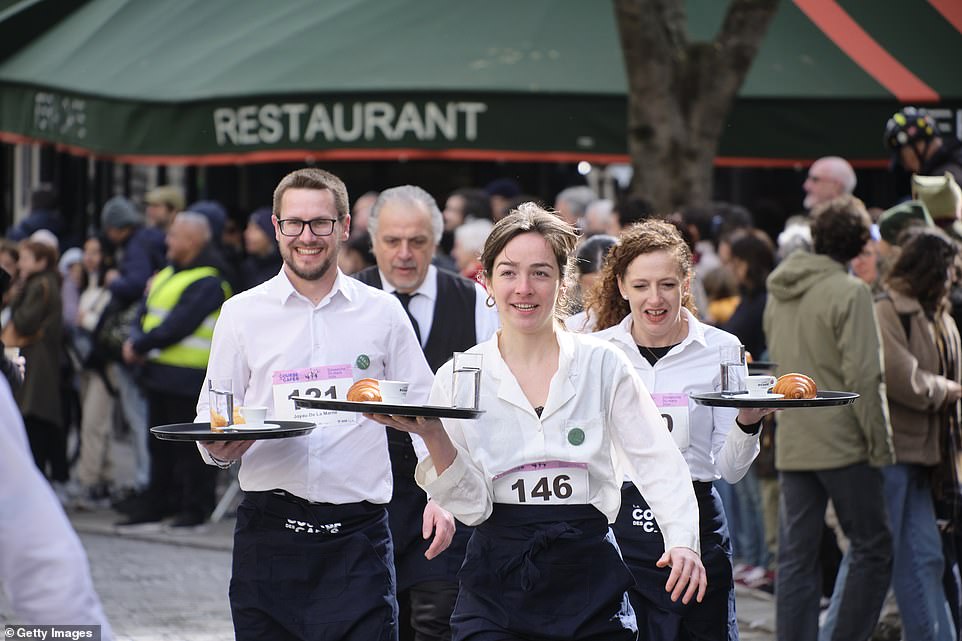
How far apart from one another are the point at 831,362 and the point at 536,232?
294cm

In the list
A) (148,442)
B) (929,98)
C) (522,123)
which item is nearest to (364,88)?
(522,123)

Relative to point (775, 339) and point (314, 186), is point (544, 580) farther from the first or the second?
point (775, 339)

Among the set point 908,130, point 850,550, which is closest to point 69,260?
point 908,130

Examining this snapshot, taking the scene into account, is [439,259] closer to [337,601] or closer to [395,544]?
→ [395,544]

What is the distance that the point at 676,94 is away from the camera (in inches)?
453

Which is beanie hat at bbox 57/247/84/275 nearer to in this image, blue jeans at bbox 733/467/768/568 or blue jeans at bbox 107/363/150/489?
blue jeans at bbox 107/363/150/489

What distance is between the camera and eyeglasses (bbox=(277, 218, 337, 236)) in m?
5.22

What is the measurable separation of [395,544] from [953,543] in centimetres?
277

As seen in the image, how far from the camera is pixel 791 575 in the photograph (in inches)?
281

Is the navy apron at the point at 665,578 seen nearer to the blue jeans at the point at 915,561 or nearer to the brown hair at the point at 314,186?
the brown hair at the point at 314,186

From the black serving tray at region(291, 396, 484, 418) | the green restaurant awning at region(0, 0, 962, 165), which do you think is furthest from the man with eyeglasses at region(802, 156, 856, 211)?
the black serving tray at region(291, 396, 484, 418)

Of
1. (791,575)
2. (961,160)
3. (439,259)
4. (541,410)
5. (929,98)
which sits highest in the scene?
(929,98)

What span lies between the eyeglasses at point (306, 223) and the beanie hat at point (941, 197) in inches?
157

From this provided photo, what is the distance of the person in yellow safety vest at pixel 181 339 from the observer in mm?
10875
